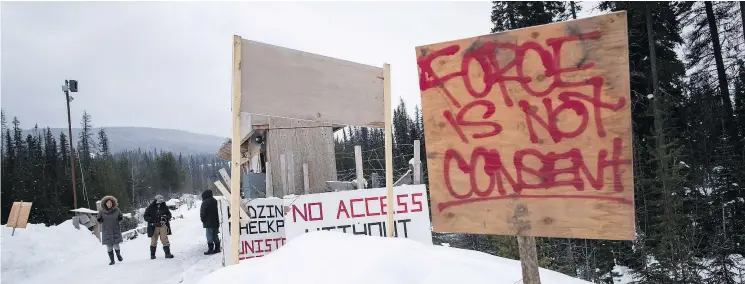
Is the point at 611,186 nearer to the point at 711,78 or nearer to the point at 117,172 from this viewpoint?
the point at 711,78

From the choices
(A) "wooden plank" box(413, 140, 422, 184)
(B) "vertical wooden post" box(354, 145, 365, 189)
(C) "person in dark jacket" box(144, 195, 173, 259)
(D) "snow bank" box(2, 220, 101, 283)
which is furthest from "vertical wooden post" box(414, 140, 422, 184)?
(D) "snow bank" box(2, 220, 101, 283)

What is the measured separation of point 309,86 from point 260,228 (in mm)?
3195

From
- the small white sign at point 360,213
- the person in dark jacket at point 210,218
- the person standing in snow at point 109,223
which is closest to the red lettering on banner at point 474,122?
the small white sign at point 360,213

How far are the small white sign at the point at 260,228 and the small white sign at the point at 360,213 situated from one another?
0.39 metres

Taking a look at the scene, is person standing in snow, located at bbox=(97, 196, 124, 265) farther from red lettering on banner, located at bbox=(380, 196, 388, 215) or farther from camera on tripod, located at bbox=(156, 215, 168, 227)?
red lettering on banner, located at bbox=(380, 196, 388, 215)

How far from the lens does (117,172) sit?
70312mm

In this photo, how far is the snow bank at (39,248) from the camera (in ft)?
37.2

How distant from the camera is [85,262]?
482 inches

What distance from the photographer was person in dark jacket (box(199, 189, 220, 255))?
1041 cm

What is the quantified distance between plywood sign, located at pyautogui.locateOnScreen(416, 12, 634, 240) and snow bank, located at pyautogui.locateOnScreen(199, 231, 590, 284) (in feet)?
2.58

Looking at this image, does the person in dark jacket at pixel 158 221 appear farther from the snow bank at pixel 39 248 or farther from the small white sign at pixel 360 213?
the small white sign at pixel 360 213

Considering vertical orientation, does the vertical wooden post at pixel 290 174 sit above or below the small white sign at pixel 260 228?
above

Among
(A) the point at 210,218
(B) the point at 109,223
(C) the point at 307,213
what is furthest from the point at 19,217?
(C) the point at 307,213

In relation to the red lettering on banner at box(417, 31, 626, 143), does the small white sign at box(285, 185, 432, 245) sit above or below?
below
